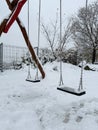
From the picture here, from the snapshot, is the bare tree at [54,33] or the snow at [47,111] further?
the bare tree at [54,33]

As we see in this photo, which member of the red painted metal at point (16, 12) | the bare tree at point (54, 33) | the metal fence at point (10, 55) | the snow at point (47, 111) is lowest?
the snow at point (47, 111)

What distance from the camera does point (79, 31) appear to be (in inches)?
522

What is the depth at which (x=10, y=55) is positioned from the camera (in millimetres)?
7488

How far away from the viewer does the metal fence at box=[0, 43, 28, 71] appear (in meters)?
7.02

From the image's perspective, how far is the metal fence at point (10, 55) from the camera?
7.02 metres

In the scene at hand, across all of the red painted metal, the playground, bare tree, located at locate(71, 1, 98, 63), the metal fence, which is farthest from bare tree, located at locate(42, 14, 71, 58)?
the playground

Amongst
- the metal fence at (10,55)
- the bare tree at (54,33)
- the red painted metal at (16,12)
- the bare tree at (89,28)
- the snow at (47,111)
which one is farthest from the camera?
the bare tree at (89,28)

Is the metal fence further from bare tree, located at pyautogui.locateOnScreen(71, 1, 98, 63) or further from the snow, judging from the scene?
bare tree, located at pyautogui.locateOnScreen(71, 1, 98, 63)

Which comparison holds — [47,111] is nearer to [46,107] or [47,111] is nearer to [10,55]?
[46,107]

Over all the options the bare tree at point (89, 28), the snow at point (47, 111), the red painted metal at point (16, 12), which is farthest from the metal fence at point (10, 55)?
the bare tree at point (89, 28)

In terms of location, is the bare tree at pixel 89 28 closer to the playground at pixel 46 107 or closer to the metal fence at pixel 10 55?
the metal fence at pixel 10 55

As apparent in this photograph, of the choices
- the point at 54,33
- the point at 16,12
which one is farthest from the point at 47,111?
the point at 54,33

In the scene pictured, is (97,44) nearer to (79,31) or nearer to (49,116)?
(79,31)

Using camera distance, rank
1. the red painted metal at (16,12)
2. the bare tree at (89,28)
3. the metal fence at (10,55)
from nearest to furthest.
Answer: the red painted metal at (16,12) → the metal fence at (10,55) → the bare tree at (89,28)
